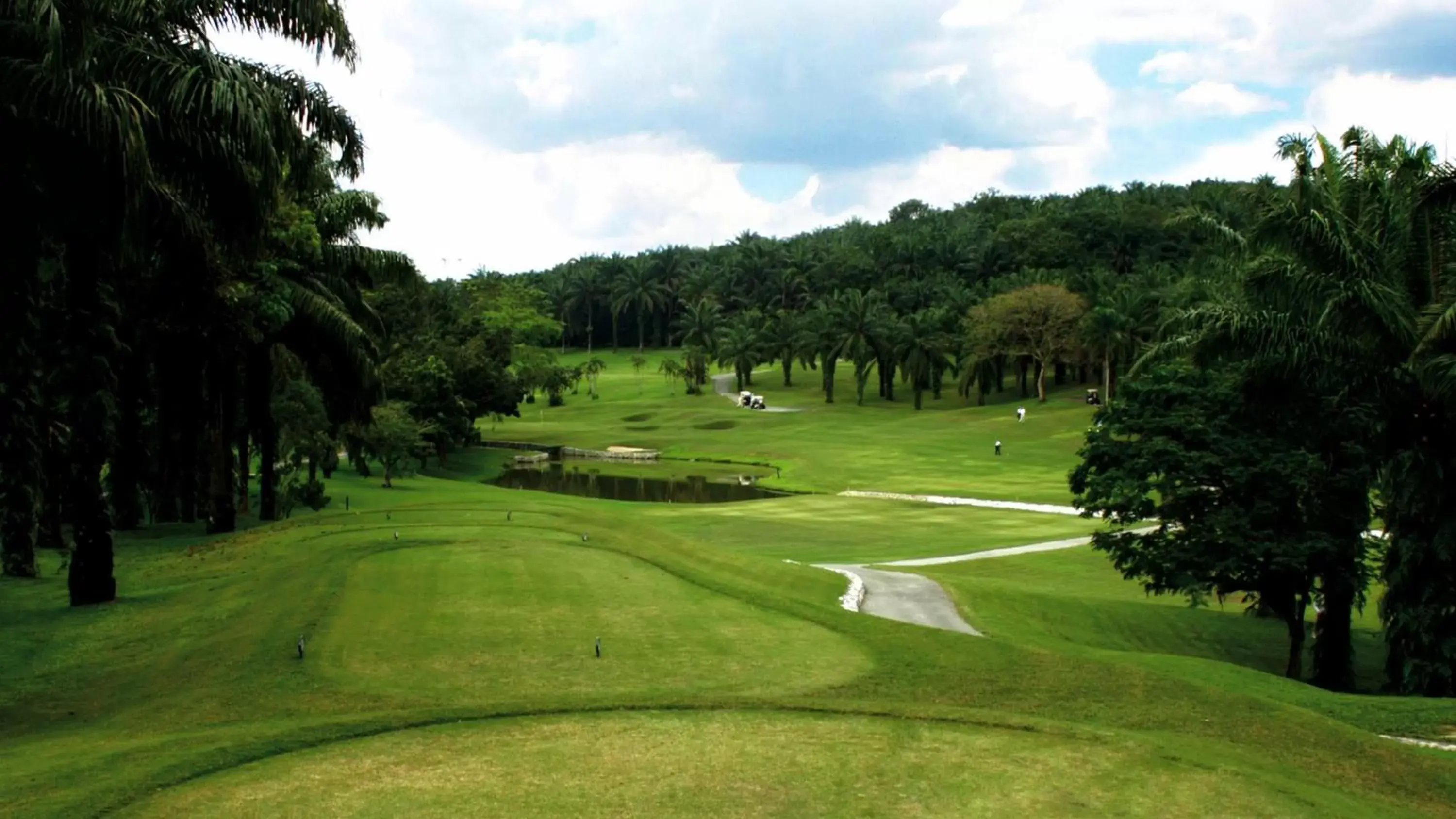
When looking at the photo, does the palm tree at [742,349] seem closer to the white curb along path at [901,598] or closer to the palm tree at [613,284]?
the palm tree at [613,284]

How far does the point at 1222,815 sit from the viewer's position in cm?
1016

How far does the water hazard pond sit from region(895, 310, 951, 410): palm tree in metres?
31.1

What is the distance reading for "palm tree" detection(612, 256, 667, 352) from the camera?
182 m

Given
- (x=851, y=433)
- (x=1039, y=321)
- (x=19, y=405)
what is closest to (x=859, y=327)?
(x=1039, y=321)

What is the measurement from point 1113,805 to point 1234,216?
12516cm

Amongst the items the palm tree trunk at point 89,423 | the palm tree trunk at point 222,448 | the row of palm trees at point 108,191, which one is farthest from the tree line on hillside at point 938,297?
the palm tree trunk at point 89,423

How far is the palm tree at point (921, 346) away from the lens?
379 feet

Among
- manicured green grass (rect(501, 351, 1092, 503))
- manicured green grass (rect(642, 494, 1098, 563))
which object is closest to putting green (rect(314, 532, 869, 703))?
manicured green grass (rect(642, 494, 1098, 563))

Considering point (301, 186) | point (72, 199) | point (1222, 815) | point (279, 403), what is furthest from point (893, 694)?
point (279, 403)

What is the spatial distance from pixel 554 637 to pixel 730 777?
7260 millimetres

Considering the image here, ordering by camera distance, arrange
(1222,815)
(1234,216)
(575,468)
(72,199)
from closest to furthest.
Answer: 1. (1222,815)
2. (72,199)
3. (575,468)
4. (1234,216)

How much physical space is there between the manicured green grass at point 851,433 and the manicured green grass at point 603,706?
150ft

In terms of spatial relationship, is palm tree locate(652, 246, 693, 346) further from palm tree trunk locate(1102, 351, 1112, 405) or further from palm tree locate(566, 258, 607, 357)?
palm tree trunk locate(1102, 351, 1112, 405)

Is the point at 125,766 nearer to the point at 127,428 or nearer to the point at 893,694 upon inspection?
the point at 893,694
